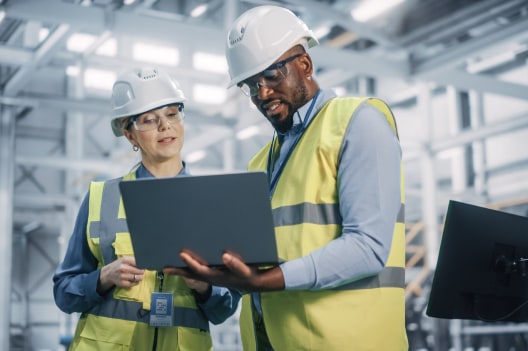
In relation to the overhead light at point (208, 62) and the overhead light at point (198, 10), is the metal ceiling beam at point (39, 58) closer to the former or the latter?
the overhead light at point (198, 10)

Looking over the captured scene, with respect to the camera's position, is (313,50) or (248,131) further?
(248,131)

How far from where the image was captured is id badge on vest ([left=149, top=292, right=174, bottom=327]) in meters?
2.75

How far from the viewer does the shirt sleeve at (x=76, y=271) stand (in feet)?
9.50

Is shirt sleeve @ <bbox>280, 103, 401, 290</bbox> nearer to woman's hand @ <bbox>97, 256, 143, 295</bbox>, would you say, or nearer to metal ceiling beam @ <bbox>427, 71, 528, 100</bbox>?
woman's hand @ <bbox>97, 256, 143, 295</bbox>

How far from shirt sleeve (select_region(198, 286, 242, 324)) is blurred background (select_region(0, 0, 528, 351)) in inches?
166

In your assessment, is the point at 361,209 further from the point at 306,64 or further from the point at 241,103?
the point at 241,103

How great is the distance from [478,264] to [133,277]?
4.24ft

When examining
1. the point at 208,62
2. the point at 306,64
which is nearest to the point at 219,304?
the point at 306,64

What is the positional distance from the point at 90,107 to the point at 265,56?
7.71m

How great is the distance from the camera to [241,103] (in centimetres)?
1059

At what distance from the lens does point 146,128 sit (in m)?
3.05

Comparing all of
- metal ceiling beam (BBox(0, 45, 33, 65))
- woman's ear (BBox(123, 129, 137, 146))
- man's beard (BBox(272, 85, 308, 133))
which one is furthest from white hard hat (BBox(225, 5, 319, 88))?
metal ceiling beam (BBox(0, 45, 33, 65))

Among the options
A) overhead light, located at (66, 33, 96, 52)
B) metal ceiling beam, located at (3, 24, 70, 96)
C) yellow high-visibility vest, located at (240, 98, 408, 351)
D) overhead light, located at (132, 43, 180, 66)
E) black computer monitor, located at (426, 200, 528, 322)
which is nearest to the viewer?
yellow high-visibility vest, located at (240, 98, 408, 351)

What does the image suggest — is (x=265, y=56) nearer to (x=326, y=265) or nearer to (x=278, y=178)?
(x=278, y=178)
